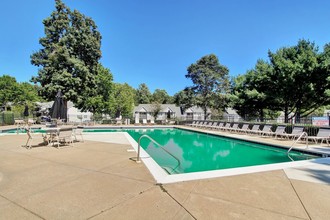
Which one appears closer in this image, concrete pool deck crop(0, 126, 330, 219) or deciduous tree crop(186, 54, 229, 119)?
concrete pool deck crop(0, 126, 330, 219)

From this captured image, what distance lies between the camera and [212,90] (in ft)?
103

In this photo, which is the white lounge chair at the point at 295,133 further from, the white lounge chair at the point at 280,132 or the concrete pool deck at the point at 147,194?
the concrete pool deck at the point at 147,194

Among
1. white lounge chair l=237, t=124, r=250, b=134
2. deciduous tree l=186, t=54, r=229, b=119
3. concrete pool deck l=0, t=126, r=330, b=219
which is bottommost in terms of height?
concrete pool deck l=0, t=126, r=330, b=219

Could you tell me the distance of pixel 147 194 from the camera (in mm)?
2926

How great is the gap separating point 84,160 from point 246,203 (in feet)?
13.6

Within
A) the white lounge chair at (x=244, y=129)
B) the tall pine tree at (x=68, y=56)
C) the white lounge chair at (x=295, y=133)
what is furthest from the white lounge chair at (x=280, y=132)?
the tall pine tree at (x=68, y=56)

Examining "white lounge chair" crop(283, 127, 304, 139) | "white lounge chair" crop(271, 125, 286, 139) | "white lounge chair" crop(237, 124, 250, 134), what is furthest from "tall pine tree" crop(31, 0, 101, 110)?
"white lounge chair" crop(283, 127, 304, 139)

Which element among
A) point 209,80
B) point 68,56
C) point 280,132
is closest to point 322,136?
point 280,132

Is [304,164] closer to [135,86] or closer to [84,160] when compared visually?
[84,160]

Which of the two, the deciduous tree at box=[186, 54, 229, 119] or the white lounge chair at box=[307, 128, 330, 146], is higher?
the deciduous tree at box=[186, 54, 229, 119]

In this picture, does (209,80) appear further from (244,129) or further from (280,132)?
(280,132)

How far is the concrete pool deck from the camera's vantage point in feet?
7.79

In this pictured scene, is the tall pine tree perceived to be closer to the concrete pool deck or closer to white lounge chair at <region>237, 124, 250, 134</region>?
white lounge chair at <region>237, 124, 250, 134</region>

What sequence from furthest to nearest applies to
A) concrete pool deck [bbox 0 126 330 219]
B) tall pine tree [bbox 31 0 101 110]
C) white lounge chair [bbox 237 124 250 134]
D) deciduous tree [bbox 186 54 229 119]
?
deciduous tree [bbox 186 54 229 119] → tall pine tree [bbox 31 0 101 110] → white lounge chair [bbox 237 124 250 134] → concrete pool deck [bbox 0 126 330 219]
